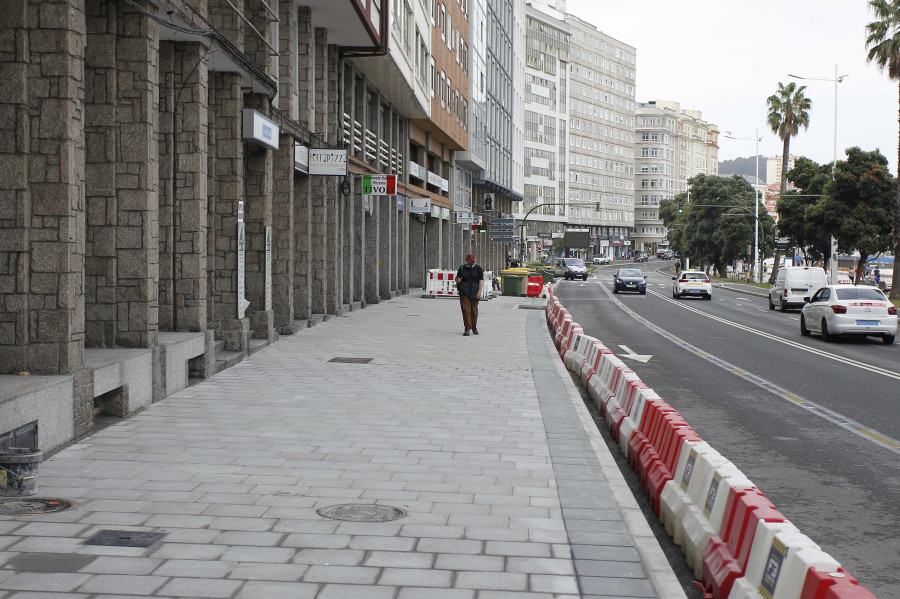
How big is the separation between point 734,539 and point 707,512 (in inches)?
24.9

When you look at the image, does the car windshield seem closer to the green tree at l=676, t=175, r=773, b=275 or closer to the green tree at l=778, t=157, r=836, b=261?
the green tree at l=778, t=157, r=836, b=261

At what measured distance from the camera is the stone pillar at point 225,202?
49.6 feet

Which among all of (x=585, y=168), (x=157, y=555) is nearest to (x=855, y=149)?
(x=157, y=555)

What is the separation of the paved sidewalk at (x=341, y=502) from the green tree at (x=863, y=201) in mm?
42421

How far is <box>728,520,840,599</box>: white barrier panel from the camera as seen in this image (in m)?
4.00

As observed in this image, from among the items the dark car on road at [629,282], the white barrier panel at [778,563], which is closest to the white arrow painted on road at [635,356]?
the white barrier panel at [778,563]

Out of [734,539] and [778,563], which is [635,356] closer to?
[734,539]

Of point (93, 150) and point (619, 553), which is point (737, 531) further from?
point (93, 150)

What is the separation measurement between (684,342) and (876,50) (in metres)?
27.1

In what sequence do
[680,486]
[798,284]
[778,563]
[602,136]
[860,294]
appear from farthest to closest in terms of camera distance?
[602,136]
[798,284]
[860,294]
[680,486]
[778,563]

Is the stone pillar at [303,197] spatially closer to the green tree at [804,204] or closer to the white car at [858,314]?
the white car at [858,314]

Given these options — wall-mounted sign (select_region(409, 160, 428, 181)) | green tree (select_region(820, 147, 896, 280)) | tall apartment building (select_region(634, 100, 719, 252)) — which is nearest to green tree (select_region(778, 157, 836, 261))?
green tree (select_region(820, 147, 896, 280))

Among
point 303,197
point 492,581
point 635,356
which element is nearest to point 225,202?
point 303,197

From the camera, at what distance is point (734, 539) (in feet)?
16.8
